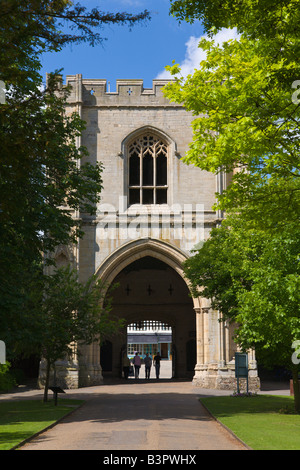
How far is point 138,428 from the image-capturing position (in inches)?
459

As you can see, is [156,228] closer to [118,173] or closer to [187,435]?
[118,173]

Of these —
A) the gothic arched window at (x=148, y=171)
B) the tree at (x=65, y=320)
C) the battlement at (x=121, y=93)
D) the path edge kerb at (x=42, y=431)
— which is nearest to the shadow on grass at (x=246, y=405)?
the path edge kerb at (x=42, y=431)

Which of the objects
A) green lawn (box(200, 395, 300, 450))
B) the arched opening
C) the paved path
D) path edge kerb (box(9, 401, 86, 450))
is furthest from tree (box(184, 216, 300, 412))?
the arched opening

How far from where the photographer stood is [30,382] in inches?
1158

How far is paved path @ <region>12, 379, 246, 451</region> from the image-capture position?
9.53m

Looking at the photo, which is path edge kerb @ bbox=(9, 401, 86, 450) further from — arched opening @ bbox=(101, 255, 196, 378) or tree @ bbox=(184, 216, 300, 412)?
arched opening @ bbox=(101, 255, 196, 378)

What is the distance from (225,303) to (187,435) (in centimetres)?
857

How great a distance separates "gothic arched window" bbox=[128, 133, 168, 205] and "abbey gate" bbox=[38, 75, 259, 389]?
1.7 inches

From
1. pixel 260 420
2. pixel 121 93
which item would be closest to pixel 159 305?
pixel 121 93

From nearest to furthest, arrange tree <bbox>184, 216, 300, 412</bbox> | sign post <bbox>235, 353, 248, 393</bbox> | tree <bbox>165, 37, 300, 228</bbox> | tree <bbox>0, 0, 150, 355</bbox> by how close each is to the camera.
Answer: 1. tree <bbox>0, 0, 150, 355</bbox>
2. tree <bbox>165, 37, 300, 228</bbox>
3. tree <bbox>184, 216, 300, 412</bbox>
4. sign post <bbox>235, 353, 248, 393</bbox>

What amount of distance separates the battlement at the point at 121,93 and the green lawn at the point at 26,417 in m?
14.1

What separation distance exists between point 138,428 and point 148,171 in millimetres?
17526

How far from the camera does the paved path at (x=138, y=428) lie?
375 inches

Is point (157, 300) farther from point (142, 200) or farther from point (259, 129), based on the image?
point (259, 129)
